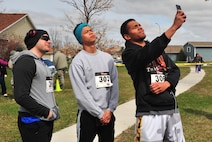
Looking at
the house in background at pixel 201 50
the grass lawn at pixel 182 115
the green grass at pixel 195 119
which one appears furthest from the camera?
the house in background at pixel 201 50

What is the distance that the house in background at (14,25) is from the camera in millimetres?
35844

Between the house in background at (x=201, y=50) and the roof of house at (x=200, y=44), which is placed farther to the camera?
the roof of house at (x=200, y=44)

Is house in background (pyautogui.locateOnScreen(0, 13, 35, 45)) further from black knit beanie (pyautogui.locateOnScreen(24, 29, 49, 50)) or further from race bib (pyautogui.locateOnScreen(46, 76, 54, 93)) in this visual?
race bib (pyautogui.locateOnScreen(46, 76, 54, 93))

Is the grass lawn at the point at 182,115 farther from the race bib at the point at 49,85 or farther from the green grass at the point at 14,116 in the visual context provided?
the race bib at the point at 49,85

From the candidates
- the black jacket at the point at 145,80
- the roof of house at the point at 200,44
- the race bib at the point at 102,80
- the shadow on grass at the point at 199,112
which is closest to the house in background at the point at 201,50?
the roof of house at the point at 200,44

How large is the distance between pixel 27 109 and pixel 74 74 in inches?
27.6

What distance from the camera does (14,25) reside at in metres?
38.2

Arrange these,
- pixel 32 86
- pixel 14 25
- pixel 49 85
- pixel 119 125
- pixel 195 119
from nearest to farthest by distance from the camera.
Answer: pixel 32 86, pixel 49 85, pixel 119 125, pixel 195 119, pixel 14 25

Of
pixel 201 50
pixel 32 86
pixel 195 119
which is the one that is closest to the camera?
pixel 32 86

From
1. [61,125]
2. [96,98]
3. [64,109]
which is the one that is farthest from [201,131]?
[64,109]

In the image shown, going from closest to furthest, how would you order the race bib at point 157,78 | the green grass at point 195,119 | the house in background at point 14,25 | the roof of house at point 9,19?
the race bib at point 157,78 → the green grass at point 195,119 → the house in background at point 14,25 → the roof of house at point 9,19

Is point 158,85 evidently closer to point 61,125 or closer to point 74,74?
point 74,74

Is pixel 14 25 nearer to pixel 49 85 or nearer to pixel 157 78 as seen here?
pixel 49 85

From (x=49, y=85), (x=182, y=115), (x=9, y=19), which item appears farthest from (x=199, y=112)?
(x=9, y=19)
